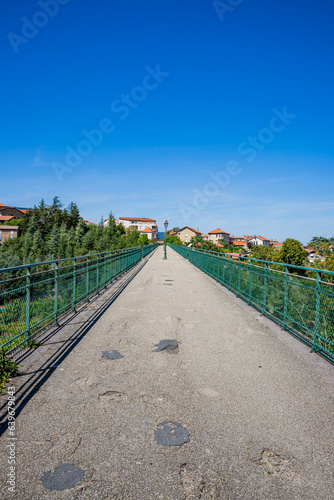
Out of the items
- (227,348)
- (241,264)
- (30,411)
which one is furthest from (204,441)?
(241,264)

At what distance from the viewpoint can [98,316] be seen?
7336 millimetres

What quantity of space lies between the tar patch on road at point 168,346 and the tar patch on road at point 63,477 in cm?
275

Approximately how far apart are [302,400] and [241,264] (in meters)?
6.67

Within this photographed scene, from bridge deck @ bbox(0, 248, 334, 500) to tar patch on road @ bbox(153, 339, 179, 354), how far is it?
7 centimetres

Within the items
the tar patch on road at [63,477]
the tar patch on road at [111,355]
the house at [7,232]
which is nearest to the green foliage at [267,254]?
the tar patch on road at [111,355]

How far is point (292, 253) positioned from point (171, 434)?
55.0 meters

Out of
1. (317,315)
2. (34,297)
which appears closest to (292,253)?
(317,315)

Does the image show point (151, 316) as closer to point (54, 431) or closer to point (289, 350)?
point (289, 350)

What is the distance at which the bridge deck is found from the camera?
228 cm

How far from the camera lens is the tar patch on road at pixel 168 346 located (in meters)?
5.10

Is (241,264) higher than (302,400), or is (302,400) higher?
(241,264)

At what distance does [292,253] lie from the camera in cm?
5325

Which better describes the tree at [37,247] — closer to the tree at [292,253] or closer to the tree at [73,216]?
the tree at [73,216]

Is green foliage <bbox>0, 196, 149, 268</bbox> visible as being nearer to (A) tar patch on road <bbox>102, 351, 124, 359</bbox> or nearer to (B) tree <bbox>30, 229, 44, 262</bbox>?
(B) tree <bbox>30, 229, 44, 262</bbox>
